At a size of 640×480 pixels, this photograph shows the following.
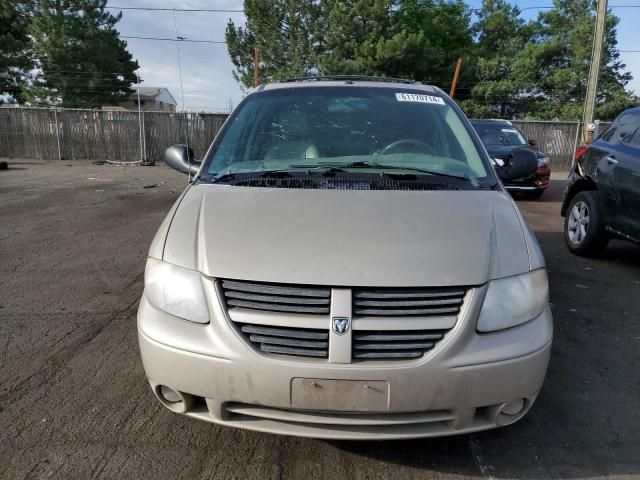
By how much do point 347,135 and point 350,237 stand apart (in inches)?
50.1

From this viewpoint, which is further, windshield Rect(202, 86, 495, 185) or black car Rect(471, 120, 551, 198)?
black car Rect(471, 120, 551, 198)

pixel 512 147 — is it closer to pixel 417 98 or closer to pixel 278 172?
pixel 417 98

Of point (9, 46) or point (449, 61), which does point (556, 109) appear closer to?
point (449, 61)

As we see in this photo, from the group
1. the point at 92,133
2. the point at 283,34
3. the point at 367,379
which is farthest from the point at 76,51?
the point at 367,379

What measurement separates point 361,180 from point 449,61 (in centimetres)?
3380

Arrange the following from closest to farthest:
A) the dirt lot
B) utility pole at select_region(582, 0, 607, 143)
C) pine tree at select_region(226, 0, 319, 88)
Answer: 1. the dirt lot
2. utility pole at select_region(582, 0, 607, 143)
3. pine tree at select_region(226, 0, 319, 88)

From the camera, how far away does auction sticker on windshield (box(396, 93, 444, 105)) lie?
344cm

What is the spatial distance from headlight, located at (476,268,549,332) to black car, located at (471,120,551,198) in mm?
7822

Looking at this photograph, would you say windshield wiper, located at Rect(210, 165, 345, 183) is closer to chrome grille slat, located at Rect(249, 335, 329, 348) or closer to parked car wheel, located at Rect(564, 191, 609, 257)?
chrome grille slat, located at Rect(249, 335, 329, 348)

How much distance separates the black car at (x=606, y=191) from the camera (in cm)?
504

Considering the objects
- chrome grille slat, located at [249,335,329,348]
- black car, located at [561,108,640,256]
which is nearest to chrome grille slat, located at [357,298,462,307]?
chrome grille slat, located at [249,335,329,348]

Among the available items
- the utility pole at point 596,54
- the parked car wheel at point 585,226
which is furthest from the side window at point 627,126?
the utility pole at point 596,54

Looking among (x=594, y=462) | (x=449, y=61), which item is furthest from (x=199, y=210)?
(x=449, y=61)

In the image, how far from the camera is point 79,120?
19.0 meters
